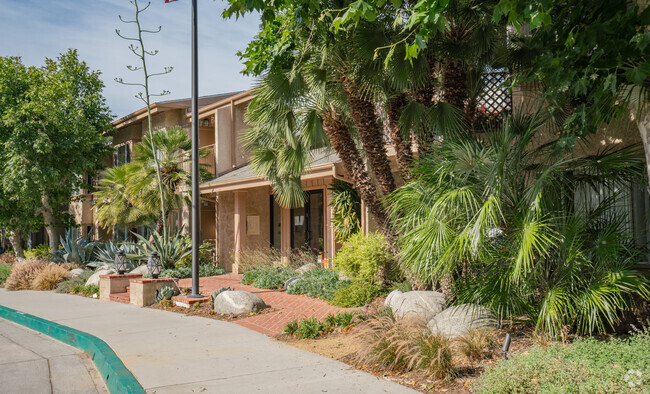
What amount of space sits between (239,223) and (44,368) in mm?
10825

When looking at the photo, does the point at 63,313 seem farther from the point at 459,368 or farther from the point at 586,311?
the point at 586,311

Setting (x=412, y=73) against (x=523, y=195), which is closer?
(x=523, y=195)

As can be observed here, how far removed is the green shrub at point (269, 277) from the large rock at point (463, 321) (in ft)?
20.0

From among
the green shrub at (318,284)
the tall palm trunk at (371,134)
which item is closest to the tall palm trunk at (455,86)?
the tall palm trunk at (371,134)

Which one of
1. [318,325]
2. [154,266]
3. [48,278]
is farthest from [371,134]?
[48,278]

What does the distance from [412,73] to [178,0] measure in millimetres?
5996

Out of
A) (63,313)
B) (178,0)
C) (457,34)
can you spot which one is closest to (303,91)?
(457,34)

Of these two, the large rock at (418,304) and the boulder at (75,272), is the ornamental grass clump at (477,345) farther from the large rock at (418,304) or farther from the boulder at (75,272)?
the boulder at (75,272)

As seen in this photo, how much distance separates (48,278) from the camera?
15.8 metres

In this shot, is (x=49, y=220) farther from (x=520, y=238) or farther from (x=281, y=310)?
(x=520, y=238)

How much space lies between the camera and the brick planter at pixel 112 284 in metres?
13.1

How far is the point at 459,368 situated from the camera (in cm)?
568

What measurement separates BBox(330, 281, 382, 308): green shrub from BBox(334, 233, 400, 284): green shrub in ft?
0.47

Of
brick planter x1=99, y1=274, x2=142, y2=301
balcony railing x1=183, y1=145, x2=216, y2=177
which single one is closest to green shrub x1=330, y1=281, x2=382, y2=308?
brick planter x1=99, y1=274, x2=142, y2=301
